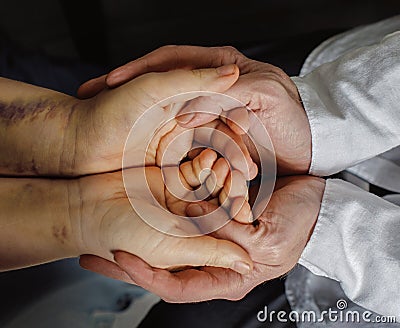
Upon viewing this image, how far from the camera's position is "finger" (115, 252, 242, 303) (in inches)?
20.4

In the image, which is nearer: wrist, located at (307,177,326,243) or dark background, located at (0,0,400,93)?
wrist, located at (307,177,326,243)

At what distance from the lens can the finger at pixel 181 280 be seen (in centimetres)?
52

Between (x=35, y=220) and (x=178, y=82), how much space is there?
0.17m

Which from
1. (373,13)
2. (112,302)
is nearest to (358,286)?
(112,302)

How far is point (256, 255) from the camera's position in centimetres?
56

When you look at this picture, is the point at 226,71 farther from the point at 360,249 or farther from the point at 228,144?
the point at 360,249

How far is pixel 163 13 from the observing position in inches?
43.4

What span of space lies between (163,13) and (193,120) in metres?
0.58

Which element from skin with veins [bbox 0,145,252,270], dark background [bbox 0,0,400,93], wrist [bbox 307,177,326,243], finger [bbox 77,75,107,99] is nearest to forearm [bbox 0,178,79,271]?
skin with veins [bbox 0,145,252,270]

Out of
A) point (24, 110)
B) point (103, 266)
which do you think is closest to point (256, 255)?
point (103, 266)

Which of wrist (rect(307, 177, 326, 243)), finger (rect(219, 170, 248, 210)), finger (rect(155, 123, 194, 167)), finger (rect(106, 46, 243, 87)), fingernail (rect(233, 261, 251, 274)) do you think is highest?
finger (rect(106, 46, 243, 87))

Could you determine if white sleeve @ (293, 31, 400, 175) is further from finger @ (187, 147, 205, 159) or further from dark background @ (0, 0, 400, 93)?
dark background @ (0, 0, 400, 93)

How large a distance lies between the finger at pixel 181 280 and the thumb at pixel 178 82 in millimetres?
138

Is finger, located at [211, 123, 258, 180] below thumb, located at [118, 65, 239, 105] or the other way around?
below
